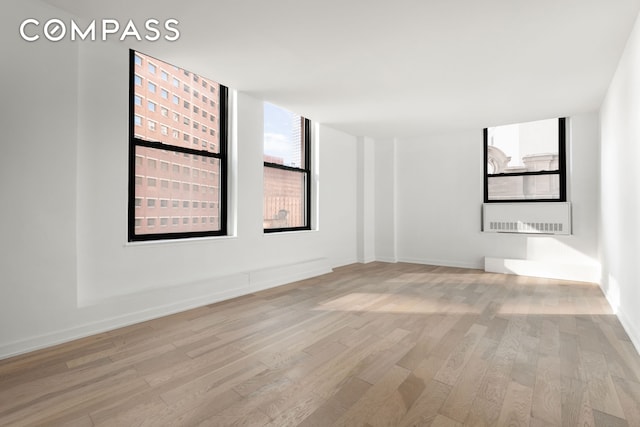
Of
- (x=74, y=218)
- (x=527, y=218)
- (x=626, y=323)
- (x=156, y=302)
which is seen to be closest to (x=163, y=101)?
(x=74, y=218)

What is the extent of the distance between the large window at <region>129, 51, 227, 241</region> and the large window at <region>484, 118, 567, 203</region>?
4.75 meters

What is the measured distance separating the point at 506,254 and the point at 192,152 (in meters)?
5.38

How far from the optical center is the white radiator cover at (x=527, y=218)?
16.6ft

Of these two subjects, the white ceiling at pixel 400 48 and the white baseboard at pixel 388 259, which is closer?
the white ceiling at pixel 400 48

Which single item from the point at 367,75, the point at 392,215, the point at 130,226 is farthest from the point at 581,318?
the point at 130,226

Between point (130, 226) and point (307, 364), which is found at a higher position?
point (130, 226)

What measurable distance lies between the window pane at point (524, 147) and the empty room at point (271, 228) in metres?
0.23

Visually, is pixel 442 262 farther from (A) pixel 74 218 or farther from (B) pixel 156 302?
(A) pixel 74 218

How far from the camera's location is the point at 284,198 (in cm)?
514

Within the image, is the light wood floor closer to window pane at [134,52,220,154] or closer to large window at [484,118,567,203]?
window pane at [134,52,220,154]

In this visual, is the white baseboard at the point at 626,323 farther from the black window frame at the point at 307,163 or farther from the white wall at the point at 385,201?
the black window frame at the point at 307,163

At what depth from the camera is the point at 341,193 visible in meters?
6.24

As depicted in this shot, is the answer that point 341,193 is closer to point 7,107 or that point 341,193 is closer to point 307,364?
point 307,364

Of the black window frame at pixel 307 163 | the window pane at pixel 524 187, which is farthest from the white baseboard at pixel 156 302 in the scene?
the window pane at pixel 524 187
